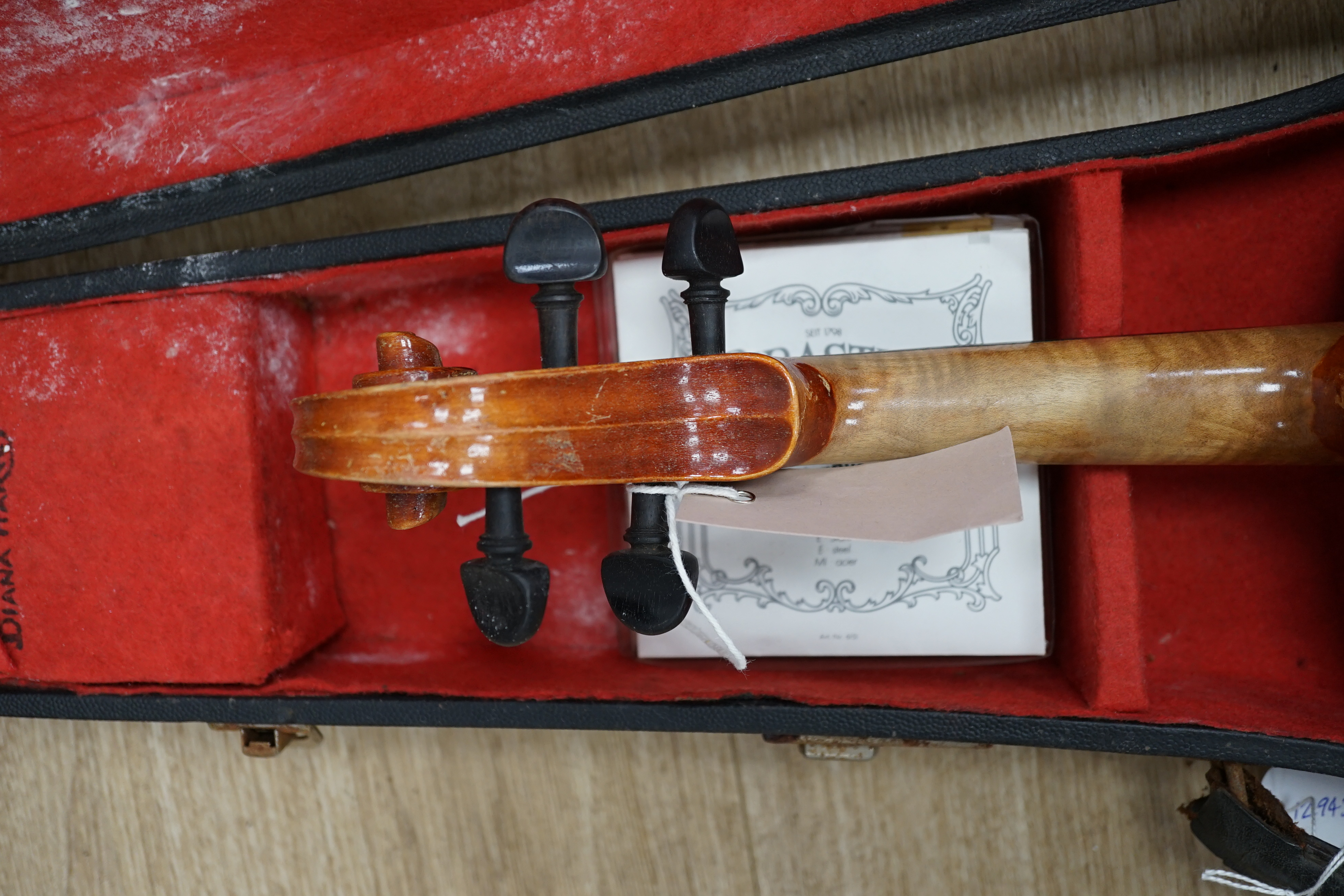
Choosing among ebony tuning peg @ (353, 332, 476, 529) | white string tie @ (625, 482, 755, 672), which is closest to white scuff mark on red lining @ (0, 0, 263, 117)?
ebony tuning peg @ (353, 332, 476, 529)

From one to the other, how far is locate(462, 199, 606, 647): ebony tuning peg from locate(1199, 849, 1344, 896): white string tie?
2.56 feet

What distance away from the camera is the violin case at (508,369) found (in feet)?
2.81

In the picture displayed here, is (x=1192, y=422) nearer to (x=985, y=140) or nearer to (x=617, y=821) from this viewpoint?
(x=985, y=140)

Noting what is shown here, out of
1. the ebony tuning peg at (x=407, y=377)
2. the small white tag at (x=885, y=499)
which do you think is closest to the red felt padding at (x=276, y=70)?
the ebony tuning peg at (x=407, y=377)

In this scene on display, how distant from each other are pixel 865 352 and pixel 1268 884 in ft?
2.26

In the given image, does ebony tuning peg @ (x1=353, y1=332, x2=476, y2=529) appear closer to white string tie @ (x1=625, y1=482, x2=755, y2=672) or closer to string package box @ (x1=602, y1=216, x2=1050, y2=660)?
white string tie @ (x1=625, y1=482, x2=755, y2=672)

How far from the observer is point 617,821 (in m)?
1.19

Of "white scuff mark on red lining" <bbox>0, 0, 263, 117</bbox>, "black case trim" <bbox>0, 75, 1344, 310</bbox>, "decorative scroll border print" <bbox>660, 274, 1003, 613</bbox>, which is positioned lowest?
"decorative scroll border print" <bbox>660, 274, 1003, 613</bbox>

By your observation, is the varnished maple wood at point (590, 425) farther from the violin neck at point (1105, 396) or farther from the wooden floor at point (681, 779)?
the wooden floor at point (681, 779)

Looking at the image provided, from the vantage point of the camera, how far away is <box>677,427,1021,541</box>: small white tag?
69 centimetres

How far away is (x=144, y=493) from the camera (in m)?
0.97

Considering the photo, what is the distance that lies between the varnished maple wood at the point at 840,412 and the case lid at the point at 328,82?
317 mm

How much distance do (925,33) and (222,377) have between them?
0.80m

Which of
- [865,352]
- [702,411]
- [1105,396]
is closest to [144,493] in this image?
[702,411]
